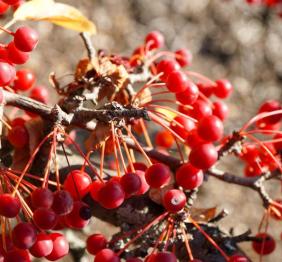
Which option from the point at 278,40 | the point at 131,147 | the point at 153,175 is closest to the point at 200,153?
the point at 153,175

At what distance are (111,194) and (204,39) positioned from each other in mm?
2817

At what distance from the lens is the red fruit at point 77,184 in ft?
3.23

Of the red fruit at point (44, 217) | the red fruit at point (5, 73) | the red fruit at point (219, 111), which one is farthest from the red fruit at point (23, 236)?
the red fruit at point (219, 111)

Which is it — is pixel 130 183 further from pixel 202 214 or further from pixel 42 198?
pixel 202 214

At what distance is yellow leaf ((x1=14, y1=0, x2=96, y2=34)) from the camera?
1.14 meters

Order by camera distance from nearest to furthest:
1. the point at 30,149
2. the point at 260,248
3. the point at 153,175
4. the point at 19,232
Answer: the point at 19,232 < the point at 153,175 < the point at 30,149 < the point at 260,248

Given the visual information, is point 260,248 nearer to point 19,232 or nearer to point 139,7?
point 19,232

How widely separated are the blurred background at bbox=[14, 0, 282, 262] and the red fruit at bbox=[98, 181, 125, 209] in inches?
88.2

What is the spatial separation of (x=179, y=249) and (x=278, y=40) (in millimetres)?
2851

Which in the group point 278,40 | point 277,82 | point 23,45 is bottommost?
point 277,82

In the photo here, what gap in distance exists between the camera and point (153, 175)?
977 millimetres

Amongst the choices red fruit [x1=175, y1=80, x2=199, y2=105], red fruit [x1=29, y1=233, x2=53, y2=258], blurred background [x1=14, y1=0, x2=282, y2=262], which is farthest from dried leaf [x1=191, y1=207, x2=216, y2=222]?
blurred background [x1=14, y1=0, x2=282, y2=262]

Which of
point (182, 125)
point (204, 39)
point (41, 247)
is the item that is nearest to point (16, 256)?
point (41, 247)

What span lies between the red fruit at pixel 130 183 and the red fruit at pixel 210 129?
0.13 meters
